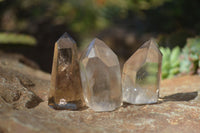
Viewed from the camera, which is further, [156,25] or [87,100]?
[156,25]

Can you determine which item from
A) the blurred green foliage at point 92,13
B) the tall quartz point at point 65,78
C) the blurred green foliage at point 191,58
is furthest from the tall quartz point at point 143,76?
the blurred green foliage at point 92,13

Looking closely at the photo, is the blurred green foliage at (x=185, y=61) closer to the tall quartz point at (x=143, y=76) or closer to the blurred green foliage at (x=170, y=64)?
the blurred green foliage at (x=170, y=64)

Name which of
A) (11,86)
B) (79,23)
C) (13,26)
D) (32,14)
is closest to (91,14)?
(79,23)

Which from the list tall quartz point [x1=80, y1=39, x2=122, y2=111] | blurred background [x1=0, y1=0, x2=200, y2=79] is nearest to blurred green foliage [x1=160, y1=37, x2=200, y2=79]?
blurred background [x1=0, y1=0, x2=200, y2=79]

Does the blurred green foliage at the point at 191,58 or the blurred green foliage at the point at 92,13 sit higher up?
the blurred green foliage at the point at 92,13

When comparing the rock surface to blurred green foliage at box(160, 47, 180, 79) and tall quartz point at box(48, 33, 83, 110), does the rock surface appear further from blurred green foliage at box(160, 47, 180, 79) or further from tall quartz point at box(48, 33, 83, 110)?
blurred green foliage at box(160, 47, 180, 79)

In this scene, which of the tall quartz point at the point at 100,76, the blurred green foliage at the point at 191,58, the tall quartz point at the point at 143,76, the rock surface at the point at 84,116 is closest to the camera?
the rock surface at the point at 84,116

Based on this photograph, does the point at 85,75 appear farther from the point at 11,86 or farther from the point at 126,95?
the point at 11,86
